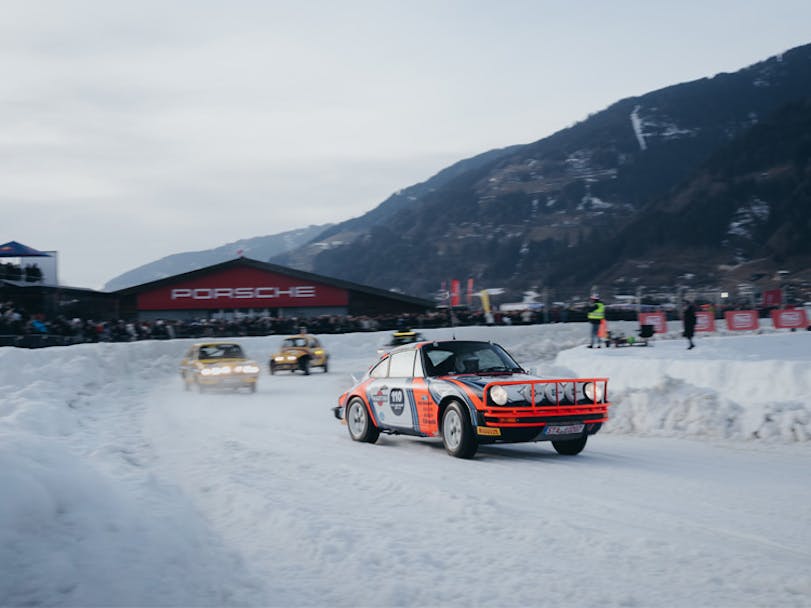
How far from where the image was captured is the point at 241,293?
69375 mm

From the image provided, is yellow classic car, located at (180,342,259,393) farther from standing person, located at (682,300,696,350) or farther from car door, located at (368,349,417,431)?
standing person, located at (682,300,696,350)

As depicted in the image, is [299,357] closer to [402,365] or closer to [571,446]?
[402,365]

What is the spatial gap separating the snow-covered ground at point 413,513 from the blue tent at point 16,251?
39.4m

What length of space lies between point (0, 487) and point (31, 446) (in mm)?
2005

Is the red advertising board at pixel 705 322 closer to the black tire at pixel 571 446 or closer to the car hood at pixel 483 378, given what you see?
the black tire at pixel 571 446

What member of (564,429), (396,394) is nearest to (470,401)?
(564,429)

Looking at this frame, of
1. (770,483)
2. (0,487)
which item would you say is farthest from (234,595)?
(770,483)

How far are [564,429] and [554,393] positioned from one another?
444mm

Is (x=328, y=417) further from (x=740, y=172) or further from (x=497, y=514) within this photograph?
(x=740, y=172)

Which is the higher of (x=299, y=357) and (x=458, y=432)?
(x=299, y=357)

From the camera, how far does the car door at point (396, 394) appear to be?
11727mm

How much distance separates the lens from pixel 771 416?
12.1 meters

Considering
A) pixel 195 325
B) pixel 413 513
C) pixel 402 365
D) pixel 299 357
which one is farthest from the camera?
pixel 195 325

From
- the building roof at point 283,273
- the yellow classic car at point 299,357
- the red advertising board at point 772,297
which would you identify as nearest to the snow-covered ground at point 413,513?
the yellow classic car at point 299,357
